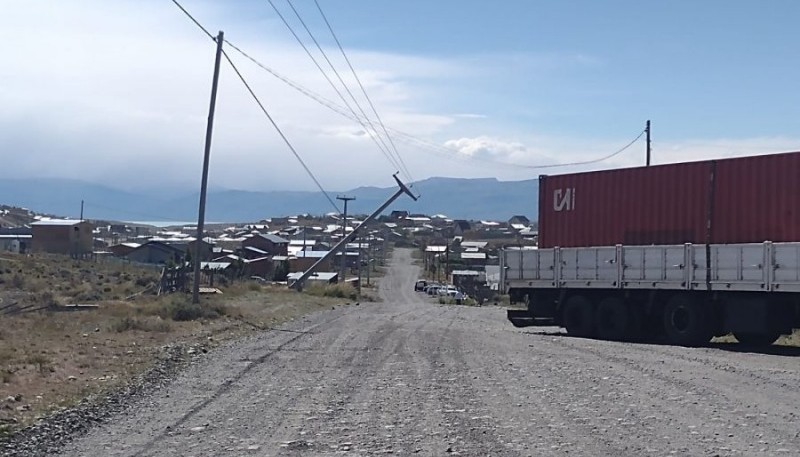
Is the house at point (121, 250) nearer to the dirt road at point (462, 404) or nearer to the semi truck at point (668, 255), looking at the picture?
the semi truck at point (668, 255)

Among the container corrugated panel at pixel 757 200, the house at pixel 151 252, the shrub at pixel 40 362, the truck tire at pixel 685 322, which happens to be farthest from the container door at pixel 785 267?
the house at pixel 151 252

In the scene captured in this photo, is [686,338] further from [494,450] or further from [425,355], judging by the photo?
[494,450]

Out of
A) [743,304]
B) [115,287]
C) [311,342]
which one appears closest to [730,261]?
[743,304]

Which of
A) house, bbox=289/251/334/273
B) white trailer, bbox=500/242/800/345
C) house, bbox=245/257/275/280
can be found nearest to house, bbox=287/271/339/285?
house, bbox=245/257/275/280

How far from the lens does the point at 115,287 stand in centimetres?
5456

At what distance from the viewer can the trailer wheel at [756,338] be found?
24.7 metres

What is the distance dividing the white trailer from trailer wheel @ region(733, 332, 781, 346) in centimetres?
3

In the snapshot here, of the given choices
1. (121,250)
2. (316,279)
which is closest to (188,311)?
(316,279)

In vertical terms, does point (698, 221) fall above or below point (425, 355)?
above

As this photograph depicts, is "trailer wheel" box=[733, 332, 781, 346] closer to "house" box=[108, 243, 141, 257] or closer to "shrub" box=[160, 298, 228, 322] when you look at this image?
"shrub" box=[160, 298, 228, 322]

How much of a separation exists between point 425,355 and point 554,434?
9.02 m

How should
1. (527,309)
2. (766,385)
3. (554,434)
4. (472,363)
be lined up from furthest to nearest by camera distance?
1. (527,309)
2. (472,363)
3. (766,385)
4. (554,434)

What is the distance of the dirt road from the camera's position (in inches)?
413

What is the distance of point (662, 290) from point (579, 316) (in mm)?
3108
